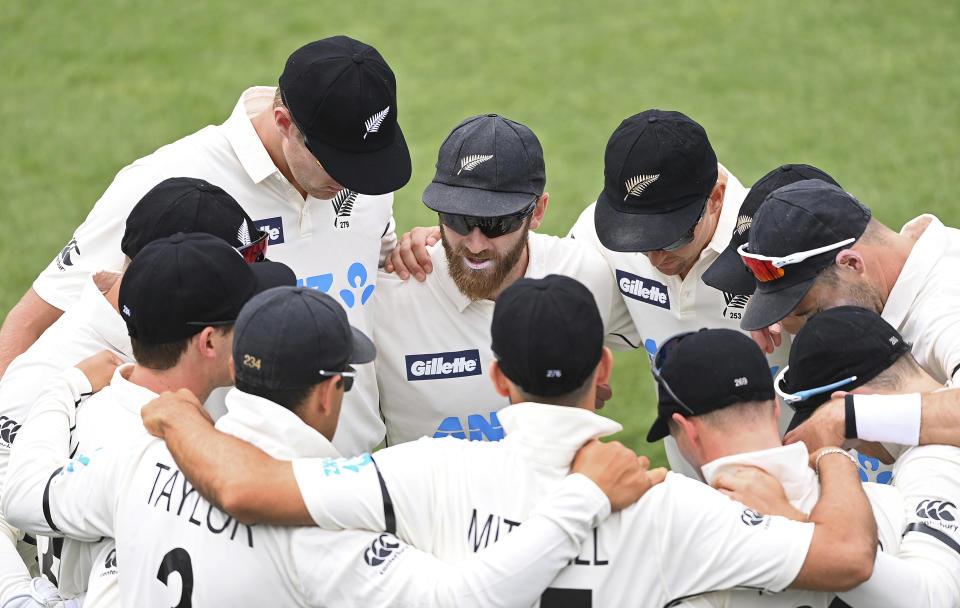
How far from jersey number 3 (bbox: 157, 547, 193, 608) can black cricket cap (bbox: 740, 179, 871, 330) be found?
2120 mm

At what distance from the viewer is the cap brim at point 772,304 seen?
13.1ft

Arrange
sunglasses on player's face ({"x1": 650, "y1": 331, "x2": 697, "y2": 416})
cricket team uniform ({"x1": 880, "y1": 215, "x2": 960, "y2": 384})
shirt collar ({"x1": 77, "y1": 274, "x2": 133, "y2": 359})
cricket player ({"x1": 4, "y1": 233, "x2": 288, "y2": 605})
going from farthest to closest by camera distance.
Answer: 1. shirt collar ({"x1": 77, "y1": 274, "x2": 133, "y2": 359})
2. cricket team uniform ({"x1": 880, "y1": 215, "x2": 960, "y2": 384})
3. cricket player ({"x1": 4, "y1": 233, "x2": 288, "y2": 605})
4. sunglasses on player's face ({"x1": 650, "y1": 331, "x2": 697, "y2": 416})

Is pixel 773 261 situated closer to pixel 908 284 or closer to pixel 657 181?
pixel 908 284

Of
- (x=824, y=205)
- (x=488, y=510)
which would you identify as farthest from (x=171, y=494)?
(x=824, y=205)

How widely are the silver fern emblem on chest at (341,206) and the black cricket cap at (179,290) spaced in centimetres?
135

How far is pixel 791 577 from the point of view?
2.96m

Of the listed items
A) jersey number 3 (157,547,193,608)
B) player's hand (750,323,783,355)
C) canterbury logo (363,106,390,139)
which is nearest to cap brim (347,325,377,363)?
jersey number 3 (157,547,193,608)

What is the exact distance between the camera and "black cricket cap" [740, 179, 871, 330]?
399 centimetres

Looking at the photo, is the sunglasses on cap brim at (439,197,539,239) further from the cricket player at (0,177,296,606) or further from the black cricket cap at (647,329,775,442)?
the black cricket cap at (647,329,775,442)

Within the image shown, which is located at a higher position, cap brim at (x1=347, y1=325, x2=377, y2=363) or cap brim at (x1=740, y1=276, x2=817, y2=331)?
cap brim at (x1=347, y1=325, x2=377, y2=363)

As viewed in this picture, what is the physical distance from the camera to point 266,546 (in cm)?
305

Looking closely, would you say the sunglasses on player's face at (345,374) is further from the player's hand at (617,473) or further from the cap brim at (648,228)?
the cap brim at (648,228)

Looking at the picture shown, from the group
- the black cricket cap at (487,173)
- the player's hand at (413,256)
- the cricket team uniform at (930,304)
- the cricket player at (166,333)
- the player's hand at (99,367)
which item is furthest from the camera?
the player's hand at (413,256)

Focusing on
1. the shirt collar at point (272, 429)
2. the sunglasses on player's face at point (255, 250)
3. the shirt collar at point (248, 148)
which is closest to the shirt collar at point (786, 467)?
the shirt collar at point (272, 429)
